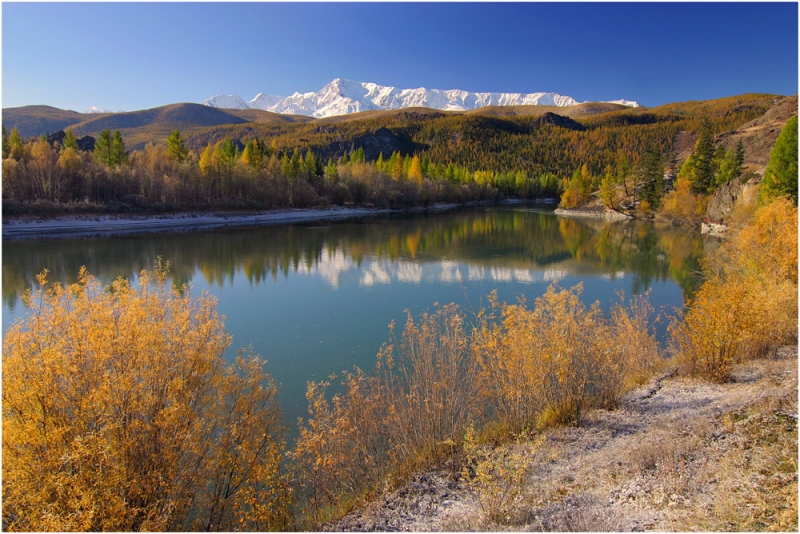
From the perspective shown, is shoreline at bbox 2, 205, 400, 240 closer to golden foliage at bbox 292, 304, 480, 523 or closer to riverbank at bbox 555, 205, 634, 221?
riverbank at bbox 555, 205, 634, 221

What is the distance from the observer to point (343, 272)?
93.0 ft

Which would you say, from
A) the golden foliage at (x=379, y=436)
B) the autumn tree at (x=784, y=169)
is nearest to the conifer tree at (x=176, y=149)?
the golden foliage at (x=379, y=436)

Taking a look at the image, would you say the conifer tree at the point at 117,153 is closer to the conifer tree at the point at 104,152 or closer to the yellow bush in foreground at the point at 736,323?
the conifer tree at the point at 104,152

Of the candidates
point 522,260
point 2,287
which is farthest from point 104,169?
point 522,260

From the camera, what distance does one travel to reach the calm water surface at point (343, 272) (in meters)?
15.8

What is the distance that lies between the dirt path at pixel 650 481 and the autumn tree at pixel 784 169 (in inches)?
1281

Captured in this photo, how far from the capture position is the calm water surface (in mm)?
15787

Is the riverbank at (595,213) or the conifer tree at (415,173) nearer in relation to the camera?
the riverbank at (595,213)

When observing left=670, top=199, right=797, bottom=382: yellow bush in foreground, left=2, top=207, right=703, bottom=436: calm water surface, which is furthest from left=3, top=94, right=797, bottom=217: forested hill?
left=670, top=199, right=797, bottom=382: yellow bush in foreground

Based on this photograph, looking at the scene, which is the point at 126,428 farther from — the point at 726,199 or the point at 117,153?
the point at 117,153

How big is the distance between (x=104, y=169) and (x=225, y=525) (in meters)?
58.0

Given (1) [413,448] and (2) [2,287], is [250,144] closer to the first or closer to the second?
(2) [2,287]

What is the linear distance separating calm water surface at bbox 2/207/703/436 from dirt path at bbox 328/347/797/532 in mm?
4745

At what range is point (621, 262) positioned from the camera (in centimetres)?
3356
